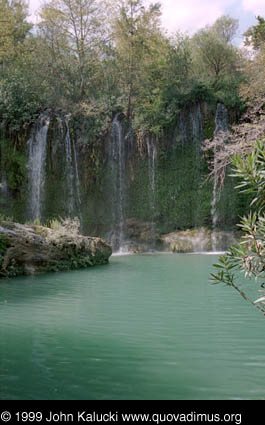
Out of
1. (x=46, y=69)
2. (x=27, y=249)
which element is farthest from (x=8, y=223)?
(x=46, y=69)

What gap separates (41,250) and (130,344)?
7.25 metres

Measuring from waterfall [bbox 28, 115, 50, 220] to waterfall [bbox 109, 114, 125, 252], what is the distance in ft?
12.2

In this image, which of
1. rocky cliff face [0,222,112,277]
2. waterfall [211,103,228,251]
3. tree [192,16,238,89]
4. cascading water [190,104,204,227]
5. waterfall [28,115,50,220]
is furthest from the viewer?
tree [192,16,238,89]

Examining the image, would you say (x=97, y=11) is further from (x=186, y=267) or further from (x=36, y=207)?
(x=186, y=267)

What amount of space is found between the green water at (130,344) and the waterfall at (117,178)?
1378 centimetres

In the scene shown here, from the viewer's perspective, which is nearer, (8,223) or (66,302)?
(66,302)

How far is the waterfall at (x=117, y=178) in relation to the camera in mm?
22156

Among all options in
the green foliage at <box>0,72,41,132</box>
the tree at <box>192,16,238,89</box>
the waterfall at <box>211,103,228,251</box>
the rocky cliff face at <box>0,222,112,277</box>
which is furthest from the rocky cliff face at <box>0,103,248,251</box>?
the rocky cliff face at <box>0,222,112,277</box>

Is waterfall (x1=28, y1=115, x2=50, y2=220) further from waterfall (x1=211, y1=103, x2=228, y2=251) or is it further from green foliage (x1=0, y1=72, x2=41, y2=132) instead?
waterfall (x1=211, y1=103, x2=228, y2=251)

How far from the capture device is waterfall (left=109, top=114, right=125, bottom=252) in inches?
872

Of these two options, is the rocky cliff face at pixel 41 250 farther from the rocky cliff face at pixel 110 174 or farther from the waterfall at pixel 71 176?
the waterfall at pixel 71 176

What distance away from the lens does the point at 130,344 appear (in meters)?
4.55
